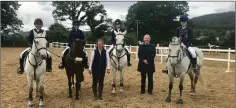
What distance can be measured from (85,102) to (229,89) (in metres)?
5.09

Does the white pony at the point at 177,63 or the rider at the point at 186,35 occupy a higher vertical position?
the rider at the point at 186,35

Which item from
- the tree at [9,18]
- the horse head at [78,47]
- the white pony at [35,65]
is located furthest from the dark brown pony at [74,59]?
the tree at [9,18]

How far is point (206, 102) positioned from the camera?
7855 mm

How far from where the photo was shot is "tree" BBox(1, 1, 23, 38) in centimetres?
4550

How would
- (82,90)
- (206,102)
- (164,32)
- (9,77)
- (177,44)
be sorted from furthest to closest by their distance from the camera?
(164,32) < (9,77) < (82,90) < (206,102) < (177,44)

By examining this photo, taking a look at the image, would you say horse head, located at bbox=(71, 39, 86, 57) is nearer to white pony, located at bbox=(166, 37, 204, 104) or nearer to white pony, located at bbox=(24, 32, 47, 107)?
white pony, located at bbox=(24, 32, 47, 107)

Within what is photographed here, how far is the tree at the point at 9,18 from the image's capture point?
1791 inches

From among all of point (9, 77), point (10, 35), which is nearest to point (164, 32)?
point (10, 35)

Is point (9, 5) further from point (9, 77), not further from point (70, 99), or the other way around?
point (70, 99)

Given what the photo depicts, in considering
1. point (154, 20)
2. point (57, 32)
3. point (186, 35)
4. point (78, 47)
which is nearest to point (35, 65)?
point (78, 47)

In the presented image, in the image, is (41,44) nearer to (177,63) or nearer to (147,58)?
(147,58)

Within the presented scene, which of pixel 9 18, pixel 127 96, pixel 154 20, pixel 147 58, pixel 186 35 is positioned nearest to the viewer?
pixel 186 35

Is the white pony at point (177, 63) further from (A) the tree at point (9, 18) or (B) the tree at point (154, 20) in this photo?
(B) the tree at point (154, 20)

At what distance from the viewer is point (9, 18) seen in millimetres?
47844
